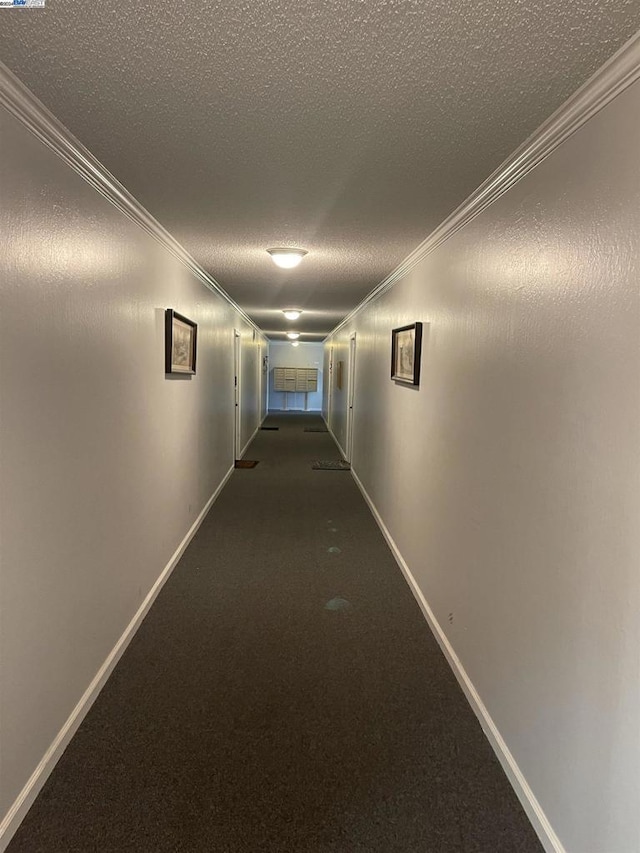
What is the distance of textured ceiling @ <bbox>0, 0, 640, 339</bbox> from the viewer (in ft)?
3.75

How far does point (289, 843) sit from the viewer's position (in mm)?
1551

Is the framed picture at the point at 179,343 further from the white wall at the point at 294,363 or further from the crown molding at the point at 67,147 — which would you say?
the white wall at the point at 294,363

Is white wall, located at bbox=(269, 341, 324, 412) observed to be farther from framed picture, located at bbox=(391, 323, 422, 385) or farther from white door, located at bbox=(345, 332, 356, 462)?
framed picture, located at bbox=(391, 323, 422, 385)

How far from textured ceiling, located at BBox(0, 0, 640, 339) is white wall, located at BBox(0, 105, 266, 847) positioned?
29 cm

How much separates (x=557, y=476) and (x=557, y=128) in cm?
104

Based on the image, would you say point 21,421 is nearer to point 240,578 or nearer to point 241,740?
point 241,740

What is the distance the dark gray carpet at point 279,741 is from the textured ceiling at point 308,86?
2166mm

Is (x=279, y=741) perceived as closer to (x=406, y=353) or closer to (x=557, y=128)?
(x=557, y=128)

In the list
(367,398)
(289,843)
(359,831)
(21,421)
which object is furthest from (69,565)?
(367,398)

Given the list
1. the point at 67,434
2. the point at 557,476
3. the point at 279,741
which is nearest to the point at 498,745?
the point at 279,741

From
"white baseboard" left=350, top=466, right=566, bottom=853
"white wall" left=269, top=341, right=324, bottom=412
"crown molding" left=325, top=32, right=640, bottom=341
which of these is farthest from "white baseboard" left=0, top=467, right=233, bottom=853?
"white wall" left=269, top=341, right=324, bottom=412

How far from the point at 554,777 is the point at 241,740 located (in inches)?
43.5

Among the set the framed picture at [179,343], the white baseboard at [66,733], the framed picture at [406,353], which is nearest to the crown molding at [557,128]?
the framed picture at [406,353]

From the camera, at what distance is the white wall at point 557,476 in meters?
1.23
